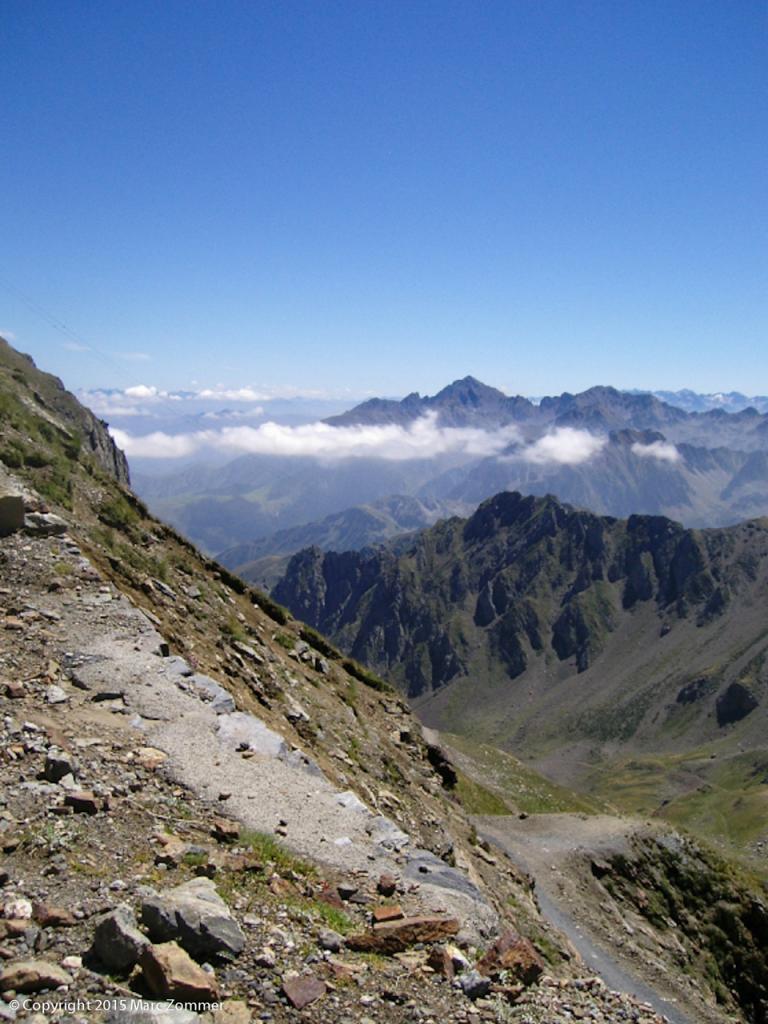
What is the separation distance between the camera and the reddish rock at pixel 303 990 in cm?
930

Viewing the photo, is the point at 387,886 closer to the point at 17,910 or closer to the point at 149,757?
the point at 149,757

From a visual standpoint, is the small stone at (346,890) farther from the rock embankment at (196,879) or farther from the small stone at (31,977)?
the small stone at (31,977)

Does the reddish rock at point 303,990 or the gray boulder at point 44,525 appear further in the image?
the gray boulder at point 44,525

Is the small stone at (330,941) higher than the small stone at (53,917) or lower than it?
lower

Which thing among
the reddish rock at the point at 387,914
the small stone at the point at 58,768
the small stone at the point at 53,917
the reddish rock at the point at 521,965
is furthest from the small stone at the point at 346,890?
the small stone at the point at 58,768

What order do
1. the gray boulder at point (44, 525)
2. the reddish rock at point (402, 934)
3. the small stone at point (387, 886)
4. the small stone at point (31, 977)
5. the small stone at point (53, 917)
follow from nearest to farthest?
1. the small stone at point (31, 977)
2. the small stone at point (53, 917)
3. the reddish rock at point (402, 934)
4. the small stone at point (387, 886)
5. the gray boulder at point (44, 525)

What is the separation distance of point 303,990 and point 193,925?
1.76 meters

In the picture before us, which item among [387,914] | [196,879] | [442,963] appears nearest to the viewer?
[442,963]

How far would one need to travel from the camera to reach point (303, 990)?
951 centimetres

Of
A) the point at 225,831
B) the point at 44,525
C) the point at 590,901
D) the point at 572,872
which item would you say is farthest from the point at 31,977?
the point at 572,872

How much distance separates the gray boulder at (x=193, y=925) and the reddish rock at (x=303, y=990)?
895 mm

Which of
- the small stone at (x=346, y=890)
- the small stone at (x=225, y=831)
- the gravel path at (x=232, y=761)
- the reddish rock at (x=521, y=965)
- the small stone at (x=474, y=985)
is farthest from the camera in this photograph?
the gravel path at (x=232, y=761)

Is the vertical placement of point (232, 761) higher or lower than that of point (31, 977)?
lower

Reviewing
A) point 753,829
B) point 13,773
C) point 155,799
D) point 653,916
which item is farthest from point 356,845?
point 753,829
